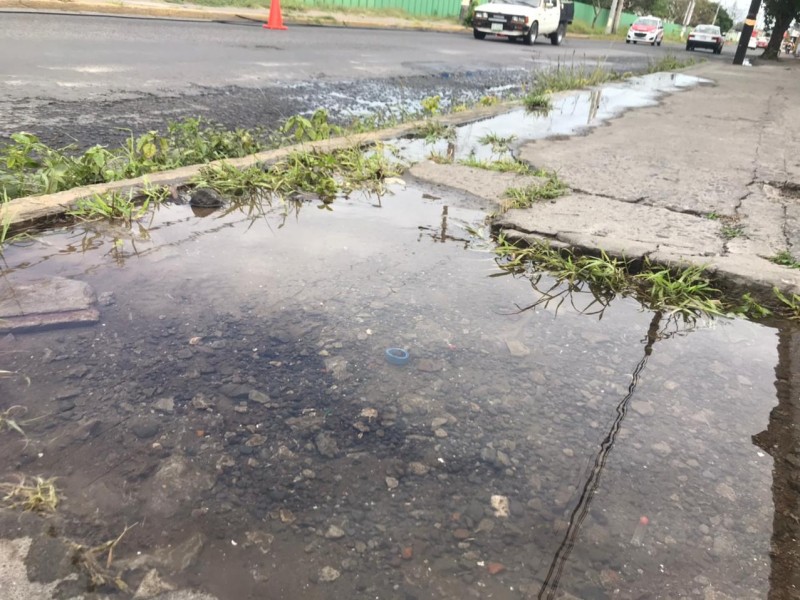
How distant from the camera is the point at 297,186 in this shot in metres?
3.37

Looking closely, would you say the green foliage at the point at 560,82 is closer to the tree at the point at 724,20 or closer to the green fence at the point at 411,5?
the green fence at the point at 411,5

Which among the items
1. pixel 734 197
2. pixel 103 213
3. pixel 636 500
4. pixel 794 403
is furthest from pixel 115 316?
pixel 734 197

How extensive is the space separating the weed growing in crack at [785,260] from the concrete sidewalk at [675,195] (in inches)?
1.5

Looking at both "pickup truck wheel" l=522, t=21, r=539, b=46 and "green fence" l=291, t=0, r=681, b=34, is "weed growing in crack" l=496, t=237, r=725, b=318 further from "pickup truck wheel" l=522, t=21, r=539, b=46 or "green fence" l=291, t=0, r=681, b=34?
"green fence" l=291, t=0, r=681, b=34

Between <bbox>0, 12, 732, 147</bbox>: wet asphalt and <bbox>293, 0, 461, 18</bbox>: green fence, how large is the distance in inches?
425

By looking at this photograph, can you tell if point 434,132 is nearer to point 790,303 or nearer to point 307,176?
point 307,176

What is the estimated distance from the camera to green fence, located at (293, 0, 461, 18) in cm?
2178

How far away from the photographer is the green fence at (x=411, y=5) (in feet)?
71.5

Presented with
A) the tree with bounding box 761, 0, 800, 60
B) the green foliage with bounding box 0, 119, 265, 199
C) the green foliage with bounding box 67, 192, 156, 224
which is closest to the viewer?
the green foliage with bounding box 67, 192, 156, 224

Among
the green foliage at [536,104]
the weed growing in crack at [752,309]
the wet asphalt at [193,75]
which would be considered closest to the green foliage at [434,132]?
the wet asphalt at [193,75]

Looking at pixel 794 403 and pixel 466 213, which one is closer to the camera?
pixel 794 403

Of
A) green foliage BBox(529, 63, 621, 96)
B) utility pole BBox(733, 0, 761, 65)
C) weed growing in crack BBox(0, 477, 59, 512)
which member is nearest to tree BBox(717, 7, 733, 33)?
utility pole BBox(733, 0, 761, 65)

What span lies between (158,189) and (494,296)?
185 centimetres

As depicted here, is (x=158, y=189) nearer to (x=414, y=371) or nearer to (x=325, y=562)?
(x=414, y=371)
